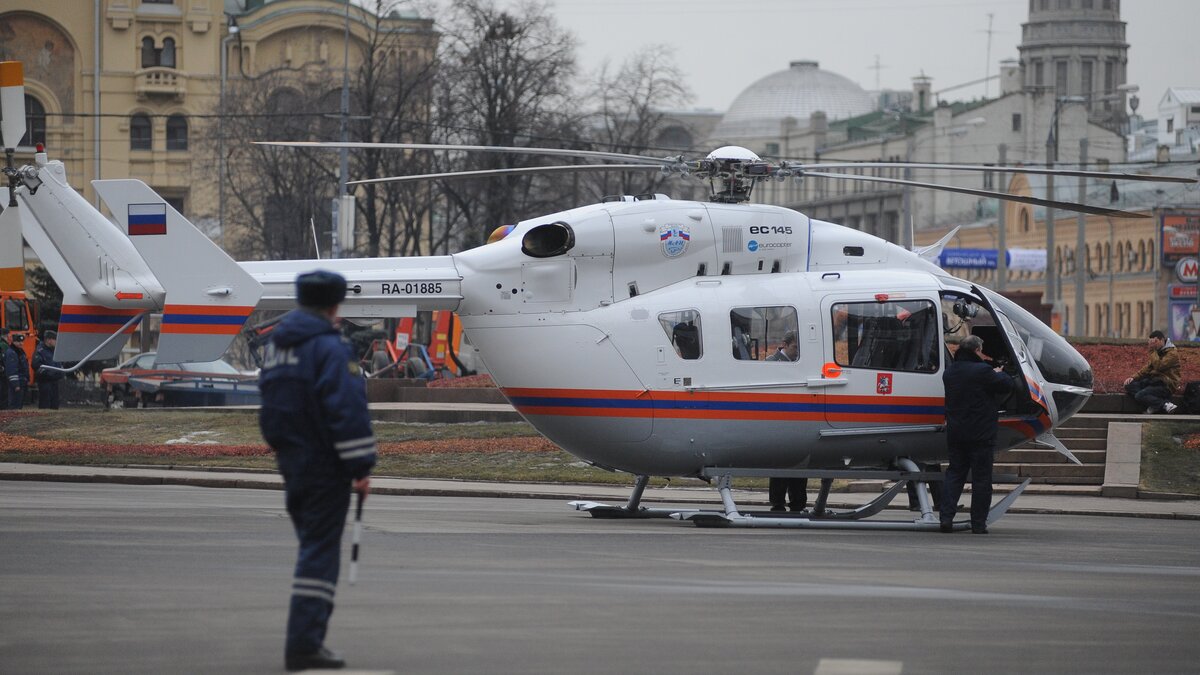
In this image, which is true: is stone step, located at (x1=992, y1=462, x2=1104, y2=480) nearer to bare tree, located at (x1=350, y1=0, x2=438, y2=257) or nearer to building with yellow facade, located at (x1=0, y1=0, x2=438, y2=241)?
bare tree, located at (x1=350, y1=0, x2=438, y2=257)

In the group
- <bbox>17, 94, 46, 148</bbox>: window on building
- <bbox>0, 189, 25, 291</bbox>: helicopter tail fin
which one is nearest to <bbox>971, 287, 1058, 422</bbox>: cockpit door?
<bbox>0, 189, 25, 291</bbox>: helicopter tail fin

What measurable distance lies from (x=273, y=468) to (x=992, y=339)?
10.5m

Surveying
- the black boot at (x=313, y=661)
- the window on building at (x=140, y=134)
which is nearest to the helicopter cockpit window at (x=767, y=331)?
the black boot at (x=313, y=661)

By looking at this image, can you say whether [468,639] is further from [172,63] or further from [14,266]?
[172,63]

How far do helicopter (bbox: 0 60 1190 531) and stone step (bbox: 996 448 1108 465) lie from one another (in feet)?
22.0

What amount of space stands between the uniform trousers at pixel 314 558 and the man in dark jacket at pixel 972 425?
29.9 ft

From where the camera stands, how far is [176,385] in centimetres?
4409

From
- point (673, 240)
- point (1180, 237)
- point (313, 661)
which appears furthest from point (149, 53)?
point (313, 661)

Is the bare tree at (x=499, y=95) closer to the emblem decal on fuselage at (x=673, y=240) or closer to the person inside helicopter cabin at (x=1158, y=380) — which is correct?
the person inside helicopter cabin at (x=1158, y=380)

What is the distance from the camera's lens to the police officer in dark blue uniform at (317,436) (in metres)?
8.32

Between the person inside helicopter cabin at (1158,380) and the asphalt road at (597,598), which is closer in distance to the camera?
the asphalt road at (597,598)

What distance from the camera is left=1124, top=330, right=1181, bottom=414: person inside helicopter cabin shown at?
27.5 metres

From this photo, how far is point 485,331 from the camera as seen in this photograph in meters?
17.0

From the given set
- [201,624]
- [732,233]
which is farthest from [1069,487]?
[201,624]
